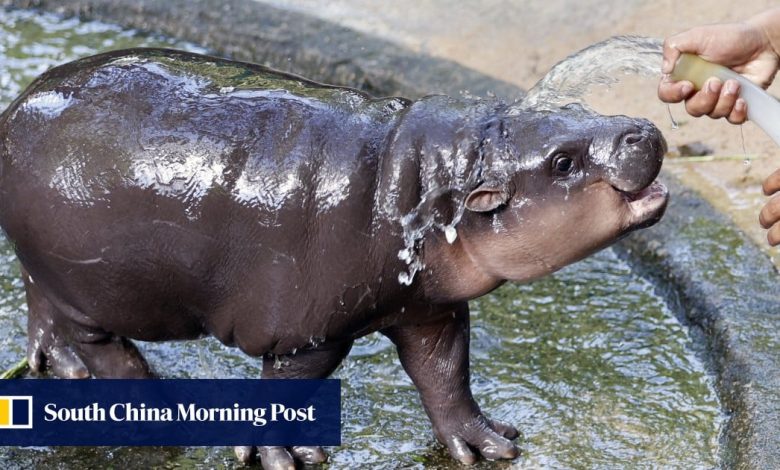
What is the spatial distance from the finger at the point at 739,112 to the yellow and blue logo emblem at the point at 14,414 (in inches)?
96.0

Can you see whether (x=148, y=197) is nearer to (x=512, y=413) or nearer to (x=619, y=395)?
(x=512, y=413)

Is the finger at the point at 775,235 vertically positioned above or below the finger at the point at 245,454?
above

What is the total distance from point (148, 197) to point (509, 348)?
164 cm

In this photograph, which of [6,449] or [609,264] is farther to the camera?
[609,264]

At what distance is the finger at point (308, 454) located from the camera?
4.03 metres

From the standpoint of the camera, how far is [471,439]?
4023 mm

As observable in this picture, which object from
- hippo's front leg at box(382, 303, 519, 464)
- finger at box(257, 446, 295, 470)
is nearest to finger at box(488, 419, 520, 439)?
hippo's front leg at box(382, 303, 519, 464)

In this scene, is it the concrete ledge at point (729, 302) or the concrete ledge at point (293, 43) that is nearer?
the concrete ledge at point (729, 302)

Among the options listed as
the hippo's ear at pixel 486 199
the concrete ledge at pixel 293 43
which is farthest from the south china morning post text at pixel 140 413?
the concrete ledge at pixel 293 43

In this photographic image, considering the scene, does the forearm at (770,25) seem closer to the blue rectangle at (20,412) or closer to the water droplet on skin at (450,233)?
the water droplet on skin at (450,233)

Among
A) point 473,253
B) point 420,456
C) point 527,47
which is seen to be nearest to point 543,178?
point 473,253

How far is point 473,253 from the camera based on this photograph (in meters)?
3.47

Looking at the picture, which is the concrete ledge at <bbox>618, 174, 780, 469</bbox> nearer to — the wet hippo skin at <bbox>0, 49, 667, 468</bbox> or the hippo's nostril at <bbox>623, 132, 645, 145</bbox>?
the wet hippo skin at <bbox>0, 49, 667, 468</bbox>

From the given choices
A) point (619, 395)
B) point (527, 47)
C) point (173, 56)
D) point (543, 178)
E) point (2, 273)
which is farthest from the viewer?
point (527, 47)
